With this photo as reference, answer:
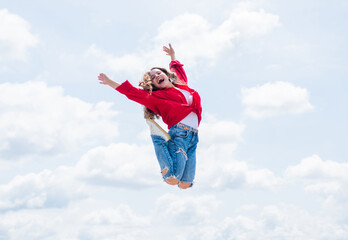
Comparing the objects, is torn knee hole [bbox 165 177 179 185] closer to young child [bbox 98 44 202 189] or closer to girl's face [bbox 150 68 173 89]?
young child [bbox 98 44 202 189]

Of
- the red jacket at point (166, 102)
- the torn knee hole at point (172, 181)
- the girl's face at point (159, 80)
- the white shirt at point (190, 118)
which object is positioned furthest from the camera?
the girl's face at point (159, 80)

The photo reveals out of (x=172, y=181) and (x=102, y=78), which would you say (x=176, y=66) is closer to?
(x=102, y=78)

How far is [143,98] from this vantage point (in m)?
9.70

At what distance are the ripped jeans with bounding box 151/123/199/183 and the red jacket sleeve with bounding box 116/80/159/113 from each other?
668 mm

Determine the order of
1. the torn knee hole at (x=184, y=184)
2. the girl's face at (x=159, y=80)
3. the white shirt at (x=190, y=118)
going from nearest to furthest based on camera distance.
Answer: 1. the torn knee hole at (x=184, y=184)
2. the white shirt at (x=190, y=118)
3. the girl's face at (x=159, y=80)

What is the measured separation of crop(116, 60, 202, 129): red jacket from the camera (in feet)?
31.5

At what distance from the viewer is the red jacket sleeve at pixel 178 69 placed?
35.7ft

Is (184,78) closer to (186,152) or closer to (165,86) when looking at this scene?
(165,86)

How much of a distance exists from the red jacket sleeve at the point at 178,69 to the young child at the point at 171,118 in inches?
25.3

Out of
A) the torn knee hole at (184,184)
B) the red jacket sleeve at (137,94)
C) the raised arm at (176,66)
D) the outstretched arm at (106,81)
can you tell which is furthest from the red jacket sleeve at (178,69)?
the torn knee hole at (184,184)

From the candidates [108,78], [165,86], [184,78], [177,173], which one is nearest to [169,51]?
[184,78]

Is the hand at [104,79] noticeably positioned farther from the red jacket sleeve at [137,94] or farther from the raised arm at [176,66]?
the raised arm at [176,66]

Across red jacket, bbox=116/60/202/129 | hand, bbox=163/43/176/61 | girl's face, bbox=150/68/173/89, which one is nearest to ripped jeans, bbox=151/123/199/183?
red jacket, bbox=116/60/202/129

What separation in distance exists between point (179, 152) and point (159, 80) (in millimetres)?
1563
